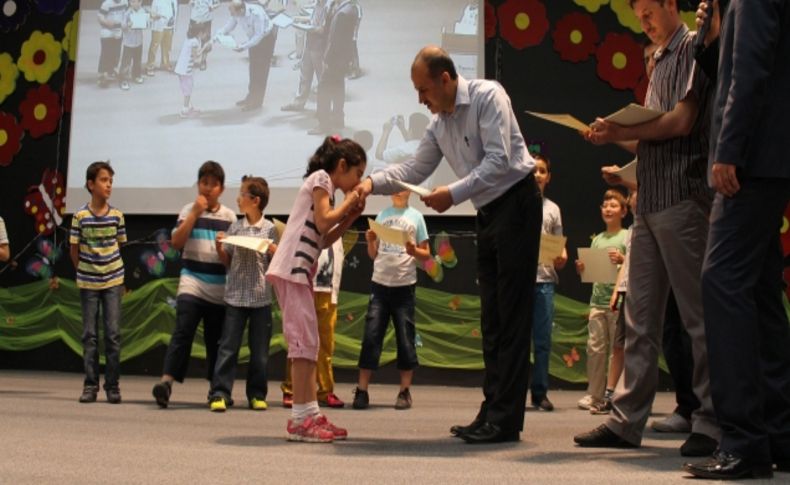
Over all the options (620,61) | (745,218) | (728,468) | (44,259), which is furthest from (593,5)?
(728,468)

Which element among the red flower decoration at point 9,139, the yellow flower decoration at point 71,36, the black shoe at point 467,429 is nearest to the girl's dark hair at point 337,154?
the black shoe at point 467,429

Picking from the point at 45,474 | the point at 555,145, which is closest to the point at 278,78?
the point at 555,145

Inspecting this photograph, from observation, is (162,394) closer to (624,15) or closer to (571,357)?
(571,357)

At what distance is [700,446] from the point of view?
280 centimetres

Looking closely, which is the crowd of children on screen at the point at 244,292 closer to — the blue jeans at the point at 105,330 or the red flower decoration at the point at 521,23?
the blue jeans at the point at 105,330

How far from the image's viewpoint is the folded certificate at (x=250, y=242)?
15.2 ft

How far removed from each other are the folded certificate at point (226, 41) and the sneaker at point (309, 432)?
435 centimetres

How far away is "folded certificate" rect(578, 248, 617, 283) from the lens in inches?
199

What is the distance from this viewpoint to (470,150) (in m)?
3.36

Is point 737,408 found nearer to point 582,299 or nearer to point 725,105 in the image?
point 725,105

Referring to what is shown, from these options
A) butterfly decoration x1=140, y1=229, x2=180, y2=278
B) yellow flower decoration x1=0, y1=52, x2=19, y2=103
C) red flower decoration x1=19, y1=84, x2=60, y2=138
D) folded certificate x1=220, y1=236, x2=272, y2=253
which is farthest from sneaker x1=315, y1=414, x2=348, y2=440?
yellow flower decoration x1=0, y1=52, x2=19, y2=103

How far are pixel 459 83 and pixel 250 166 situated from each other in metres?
3.81

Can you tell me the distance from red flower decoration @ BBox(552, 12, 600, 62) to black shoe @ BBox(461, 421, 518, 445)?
13.7ft

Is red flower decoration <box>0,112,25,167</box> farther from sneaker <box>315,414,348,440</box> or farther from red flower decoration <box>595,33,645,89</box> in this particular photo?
sneaker <box>315,414,348,440</box>
